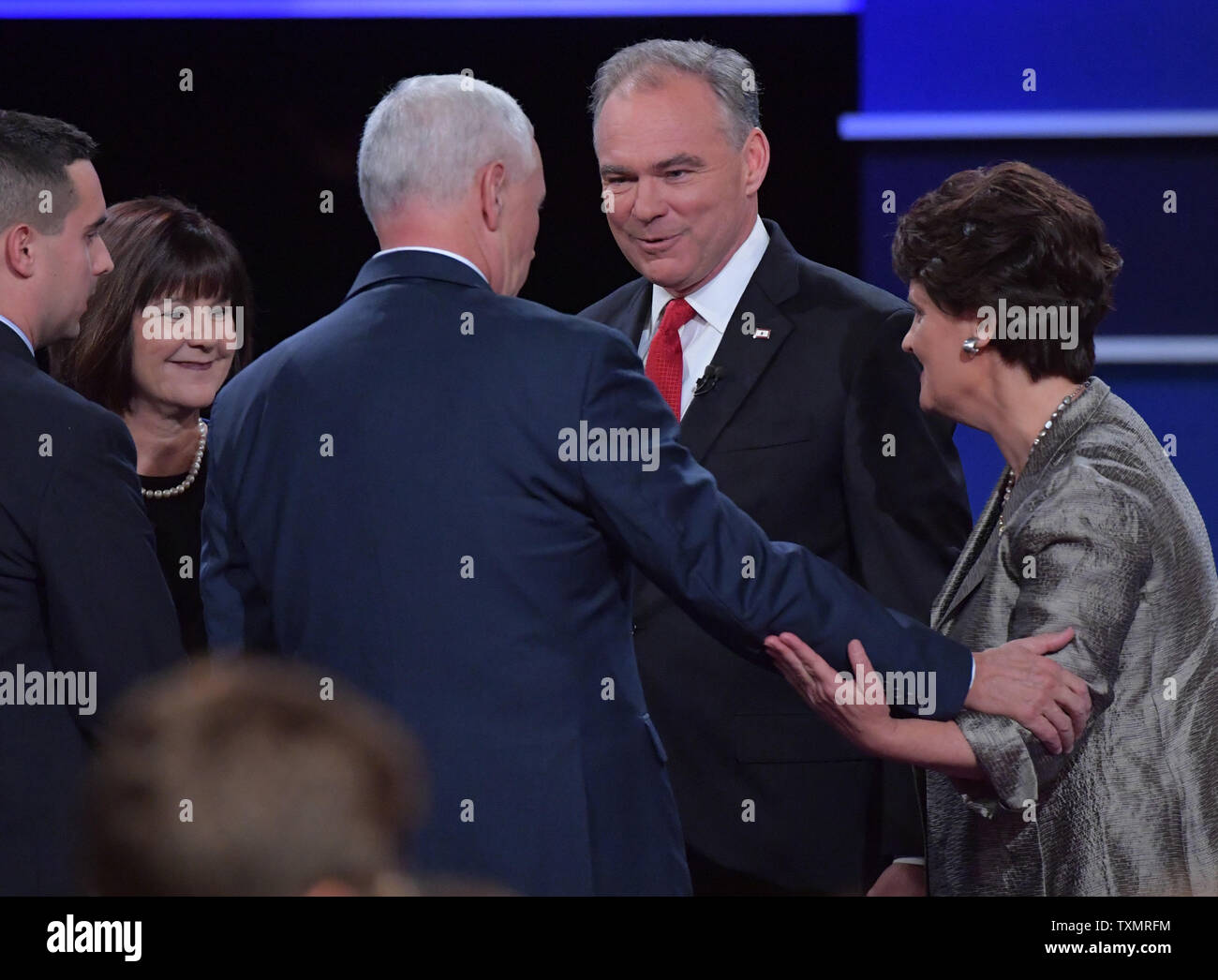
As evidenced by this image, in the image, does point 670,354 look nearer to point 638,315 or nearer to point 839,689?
point 638,315

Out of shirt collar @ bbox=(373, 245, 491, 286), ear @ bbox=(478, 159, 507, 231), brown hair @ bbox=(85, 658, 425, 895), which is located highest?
ear @ bbox=(478, 159, 507, 231)

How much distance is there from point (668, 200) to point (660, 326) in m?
0.23

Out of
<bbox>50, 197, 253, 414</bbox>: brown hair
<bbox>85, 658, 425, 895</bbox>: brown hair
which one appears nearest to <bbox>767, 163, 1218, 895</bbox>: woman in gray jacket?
<bbox>85, 658, 425, 895</bbox>: brown hair

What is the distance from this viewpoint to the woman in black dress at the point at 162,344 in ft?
9.82

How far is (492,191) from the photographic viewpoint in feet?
7.02

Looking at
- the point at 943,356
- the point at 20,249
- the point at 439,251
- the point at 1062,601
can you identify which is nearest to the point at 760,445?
the point at 943,356

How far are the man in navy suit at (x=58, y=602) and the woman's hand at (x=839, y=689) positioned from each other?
0.90 m

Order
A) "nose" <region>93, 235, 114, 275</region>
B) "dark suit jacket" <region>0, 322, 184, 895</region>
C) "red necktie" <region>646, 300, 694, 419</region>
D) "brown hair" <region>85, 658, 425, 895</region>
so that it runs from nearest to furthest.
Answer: "brown hair" <region>85, 658, 425, 895</region>
"dark suit jacket" <region>0, 322, 184, 895</region>
"nose" <region>93, 235, 114, 275</region>
"red necktie" <region>646, 300, 694, 419</region>

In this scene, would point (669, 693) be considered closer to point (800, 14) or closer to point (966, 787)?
point (966, 787)

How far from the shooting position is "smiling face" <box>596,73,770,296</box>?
9.21ft

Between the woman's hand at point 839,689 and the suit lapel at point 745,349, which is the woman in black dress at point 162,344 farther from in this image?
the woman's hand at point 839,689

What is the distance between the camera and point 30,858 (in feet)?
7.59

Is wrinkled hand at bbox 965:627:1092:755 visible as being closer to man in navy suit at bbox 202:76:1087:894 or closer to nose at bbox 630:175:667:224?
man in navy suit at bbox 202:76:1087:894

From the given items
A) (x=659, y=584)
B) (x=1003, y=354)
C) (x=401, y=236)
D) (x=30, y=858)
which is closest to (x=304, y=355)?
(x=401, y=236)
